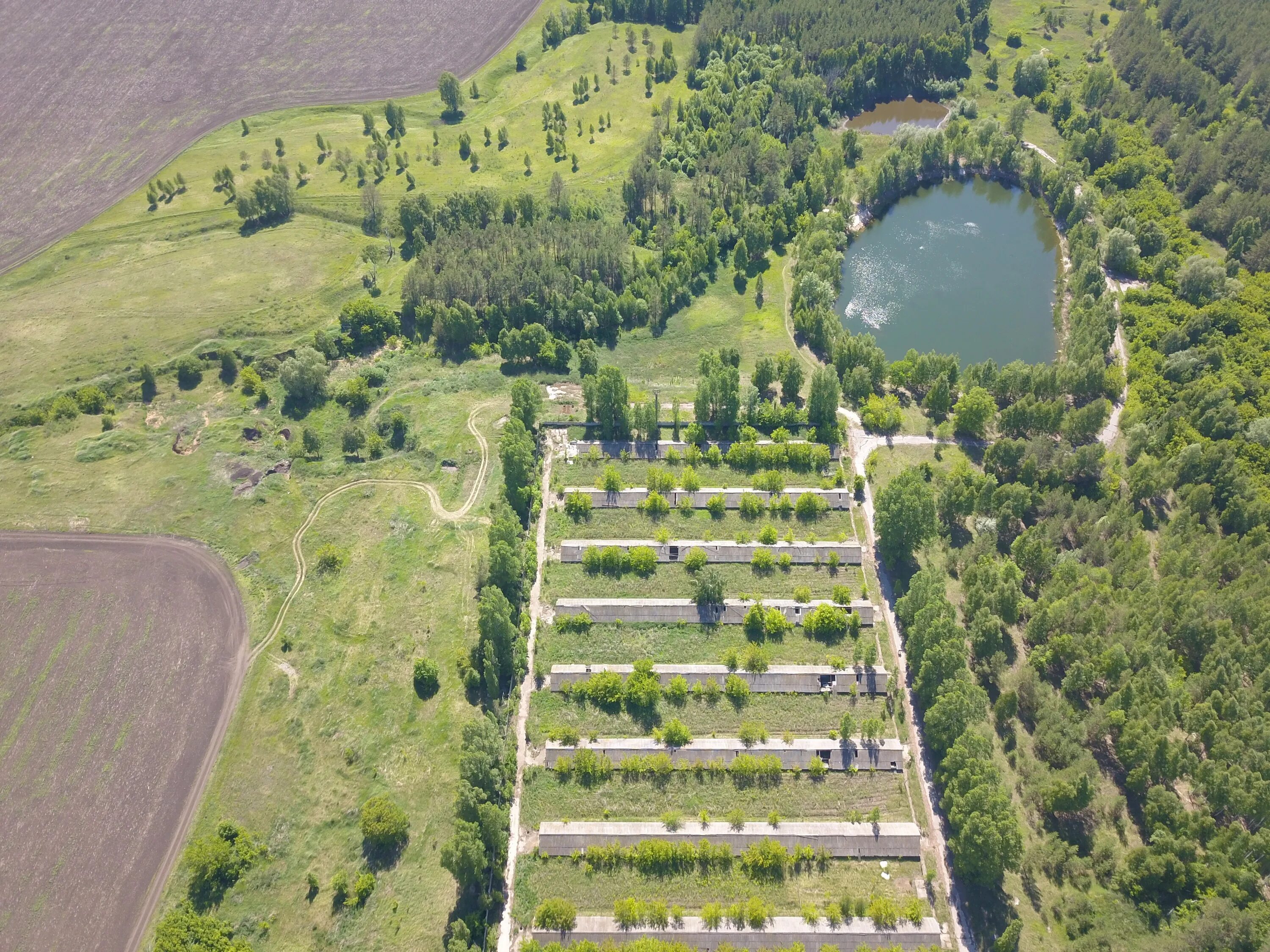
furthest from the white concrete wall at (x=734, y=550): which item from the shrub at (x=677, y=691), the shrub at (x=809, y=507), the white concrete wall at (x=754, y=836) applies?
the white concrete wall at (x=754, y=836)

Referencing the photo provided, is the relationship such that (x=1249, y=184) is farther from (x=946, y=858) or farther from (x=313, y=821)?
(x=313, y=821)

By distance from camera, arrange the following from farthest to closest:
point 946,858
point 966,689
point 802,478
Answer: point 802,478 < point 966,689 < point 946,858

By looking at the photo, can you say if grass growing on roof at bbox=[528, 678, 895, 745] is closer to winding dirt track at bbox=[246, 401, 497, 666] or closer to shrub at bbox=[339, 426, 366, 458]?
winding dirt track at bbox=[246, 401, 497, 666]

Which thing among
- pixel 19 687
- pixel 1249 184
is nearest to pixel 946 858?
pixel 19 687

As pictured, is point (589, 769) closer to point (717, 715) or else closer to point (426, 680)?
point (717, 715)

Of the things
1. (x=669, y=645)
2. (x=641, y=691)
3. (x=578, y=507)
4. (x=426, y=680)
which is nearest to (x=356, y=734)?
(x=426, y=680)
